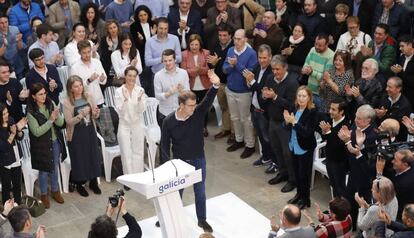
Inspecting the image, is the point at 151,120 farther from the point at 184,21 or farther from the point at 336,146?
the point at 336,146

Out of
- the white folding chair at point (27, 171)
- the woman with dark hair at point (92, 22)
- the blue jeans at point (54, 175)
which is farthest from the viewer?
the woman with dark hair at point (92, 22)

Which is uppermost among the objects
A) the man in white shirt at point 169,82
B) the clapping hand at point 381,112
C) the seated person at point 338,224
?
the man in white shirt at point 169,82

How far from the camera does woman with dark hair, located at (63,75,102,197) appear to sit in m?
6.98

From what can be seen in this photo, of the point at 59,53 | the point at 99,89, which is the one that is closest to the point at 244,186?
the point at 99,89

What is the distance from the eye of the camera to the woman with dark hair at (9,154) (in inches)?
253

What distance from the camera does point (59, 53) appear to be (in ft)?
27.2

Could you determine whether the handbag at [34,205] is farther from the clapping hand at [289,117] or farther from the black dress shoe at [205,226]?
the clapping hand at [289,117]

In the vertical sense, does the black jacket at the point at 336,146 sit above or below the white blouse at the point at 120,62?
below

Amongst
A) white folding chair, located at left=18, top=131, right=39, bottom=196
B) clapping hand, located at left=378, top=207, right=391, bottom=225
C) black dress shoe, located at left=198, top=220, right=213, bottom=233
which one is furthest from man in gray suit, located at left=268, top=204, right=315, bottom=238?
white folding chair, located at left=18, top=131, right=39, bottom=196

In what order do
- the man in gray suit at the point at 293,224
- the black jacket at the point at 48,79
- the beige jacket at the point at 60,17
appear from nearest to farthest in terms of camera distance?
the man in gray suit at the point at 293,224 → the black jacket at the point at 48,79 → the beige jacket at the point at 60,17

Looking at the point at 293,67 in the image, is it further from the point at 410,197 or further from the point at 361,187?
the point at 410,197

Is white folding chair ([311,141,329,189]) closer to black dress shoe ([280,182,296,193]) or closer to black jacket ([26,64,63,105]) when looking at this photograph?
black dress shoe ([280,182,296,193])

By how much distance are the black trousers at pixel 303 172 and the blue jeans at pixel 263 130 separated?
0.91 metres

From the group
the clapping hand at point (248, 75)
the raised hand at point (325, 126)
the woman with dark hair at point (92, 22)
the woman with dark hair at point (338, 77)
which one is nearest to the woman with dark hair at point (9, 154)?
the woman with dark hair at point (92, 22)
